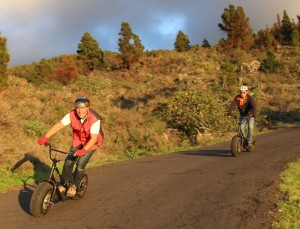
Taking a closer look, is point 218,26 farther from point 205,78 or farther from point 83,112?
point 83,112

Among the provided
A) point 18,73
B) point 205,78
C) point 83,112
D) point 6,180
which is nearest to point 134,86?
point 205,78

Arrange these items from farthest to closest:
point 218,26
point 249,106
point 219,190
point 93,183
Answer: point 218,26 → point 249,106 → point 93,183 → point 219,190

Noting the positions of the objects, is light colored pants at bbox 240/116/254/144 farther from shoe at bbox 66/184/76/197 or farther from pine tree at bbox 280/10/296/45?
pine tree at bbox 280/10/296/45

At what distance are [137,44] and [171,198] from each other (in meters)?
41.9

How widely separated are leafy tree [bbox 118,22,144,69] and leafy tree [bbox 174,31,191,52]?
906 centimetres

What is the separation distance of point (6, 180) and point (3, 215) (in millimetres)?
2908

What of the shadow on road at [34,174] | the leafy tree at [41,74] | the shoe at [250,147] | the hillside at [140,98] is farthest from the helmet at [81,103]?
the leafy tree at [41,74]

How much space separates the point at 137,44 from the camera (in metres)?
47.4

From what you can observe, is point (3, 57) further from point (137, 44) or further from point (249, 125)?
point (137, 44)

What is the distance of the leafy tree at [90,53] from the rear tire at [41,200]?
1513 inches

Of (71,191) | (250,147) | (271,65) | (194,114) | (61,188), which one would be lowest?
(250,147)

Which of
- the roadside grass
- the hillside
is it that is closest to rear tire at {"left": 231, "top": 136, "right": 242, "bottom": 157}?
the roadside grass

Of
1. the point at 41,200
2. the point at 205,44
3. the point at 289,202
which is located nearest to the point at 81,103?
the point at 41,200

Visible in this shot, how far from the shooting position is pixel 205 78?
3762cm
